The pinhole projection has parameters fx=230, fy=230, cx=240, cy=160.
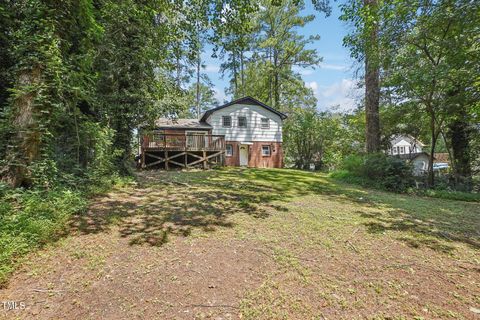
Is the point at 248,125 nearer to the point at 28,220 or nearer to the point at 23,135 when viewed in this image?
the point at 23,135

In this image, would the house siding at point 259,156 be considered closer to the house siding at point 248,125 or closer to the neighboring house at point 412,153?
the house siding at point 248,125

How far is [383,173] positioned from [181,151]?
33.7 feet

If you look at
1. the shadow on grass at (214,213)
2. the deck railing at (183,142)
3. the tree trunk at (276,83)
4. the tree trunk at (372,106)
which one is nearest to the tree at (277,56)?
the tree trunk at (276,83)

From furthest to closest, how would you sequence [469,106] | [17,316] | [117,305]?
[469,106] < [117,305] < [17,316]

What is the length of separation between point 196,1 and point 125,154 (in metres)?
5.29

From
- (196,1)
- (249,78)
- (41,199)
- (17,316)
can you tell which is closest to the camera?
(17,316)

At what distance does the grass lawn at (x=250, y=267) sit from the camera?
7.06 feet

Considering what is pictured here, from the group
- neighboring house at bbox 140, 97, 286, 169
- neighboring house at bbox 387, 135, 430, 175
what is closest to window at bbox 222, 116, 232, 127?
neighboring house at bbox 140, 97, 286, 169

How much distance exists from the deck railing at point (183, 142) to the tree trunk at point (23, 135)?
9.06 m

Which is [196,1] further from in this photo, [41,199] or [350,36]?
[41,199]

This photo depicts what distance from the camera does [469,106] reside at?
8844 mm

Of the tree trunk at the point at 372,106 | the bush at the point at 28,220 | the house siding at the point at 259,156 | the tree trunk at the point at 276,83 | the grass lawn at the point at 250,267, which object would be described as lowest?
the grass lawn at the point at 250,267

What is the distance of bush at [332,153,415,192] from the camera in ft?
28.1

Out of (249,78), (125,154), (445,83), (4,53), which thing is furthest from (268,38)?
(4,53)
